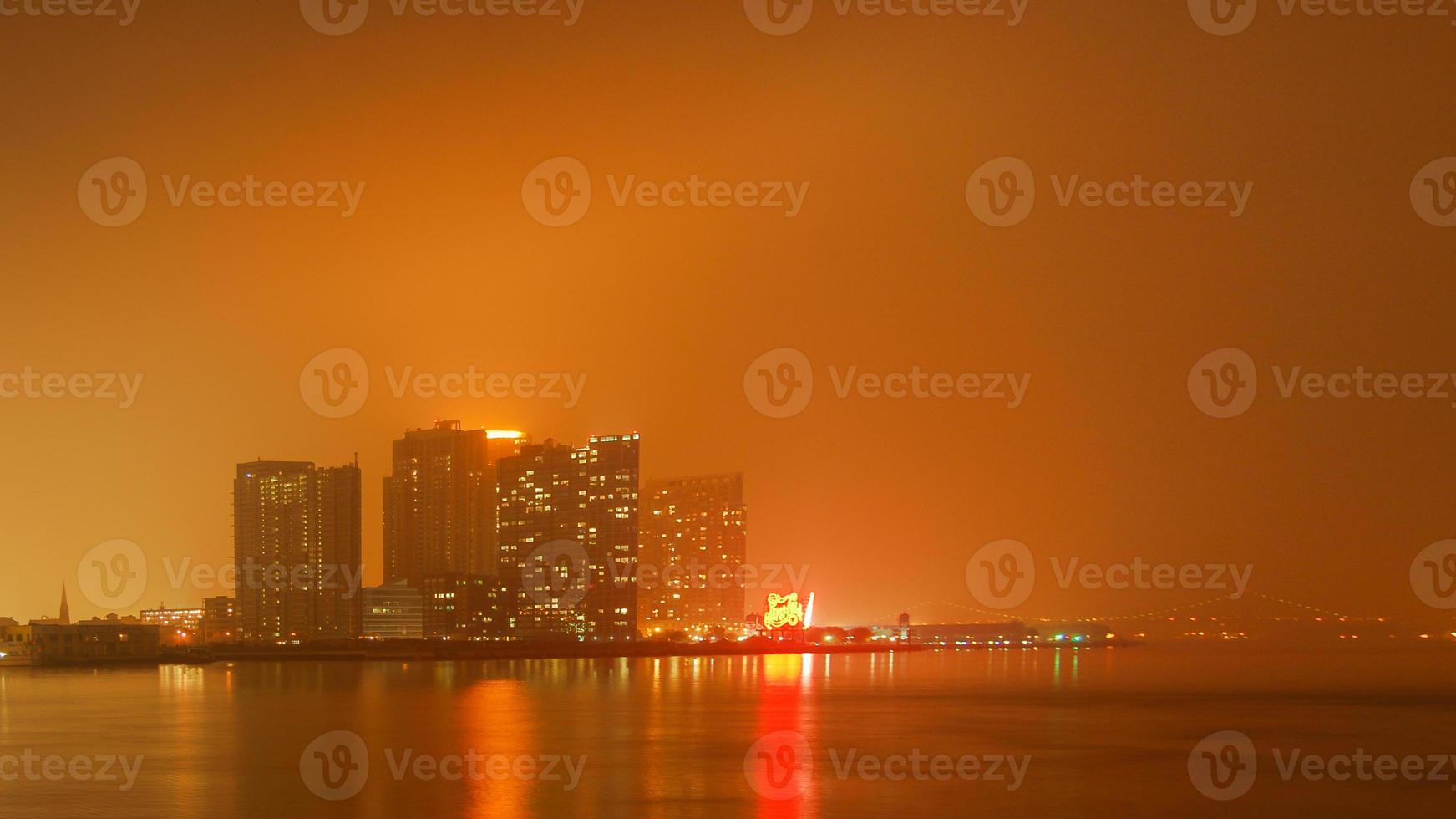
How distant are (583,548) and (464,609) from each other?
11452mm

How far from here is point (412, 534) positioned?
13050 cm

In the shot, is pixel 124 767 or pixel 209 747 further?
pixel 209 747

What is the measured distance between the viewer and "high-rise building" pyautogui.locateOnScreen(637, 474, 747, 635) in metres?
149

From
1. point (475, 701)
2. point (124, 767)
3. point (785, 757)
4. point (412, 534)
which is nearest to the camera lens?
point (124, 767)

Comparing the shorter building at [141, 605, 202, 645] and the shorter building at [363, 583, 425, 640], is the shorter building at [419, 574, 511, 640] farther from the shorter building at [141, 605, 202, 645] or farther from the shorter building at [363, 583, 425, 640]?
the shorter building at [141, 605, 202, 645]

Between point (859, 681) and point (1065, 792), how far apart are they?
40628 millimetres

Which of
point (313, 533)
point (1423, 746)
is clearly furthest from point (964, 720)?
point (313, 533)

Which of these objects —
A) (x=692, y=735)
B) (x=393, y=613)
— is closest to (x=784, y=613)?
(x=393, y=613)

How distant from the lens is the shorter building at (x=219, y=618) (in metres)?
125

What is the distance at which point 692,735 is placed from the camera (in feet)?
A: 116

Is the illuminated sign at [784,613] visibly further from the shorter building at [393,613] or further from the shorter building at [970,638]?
the shorter building at [970,638]

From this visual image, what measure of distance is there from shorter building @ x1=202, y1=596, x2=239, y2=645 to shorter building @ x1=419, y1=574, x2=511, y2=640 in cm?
2274

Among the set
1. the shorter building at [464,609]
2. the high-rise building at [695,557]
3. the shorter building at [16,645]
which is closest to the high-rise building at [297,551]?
the shorter building at [464,609]

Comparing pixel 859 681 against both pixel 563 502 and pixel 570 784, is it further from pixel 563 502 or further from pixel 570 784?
pixel 563 502
